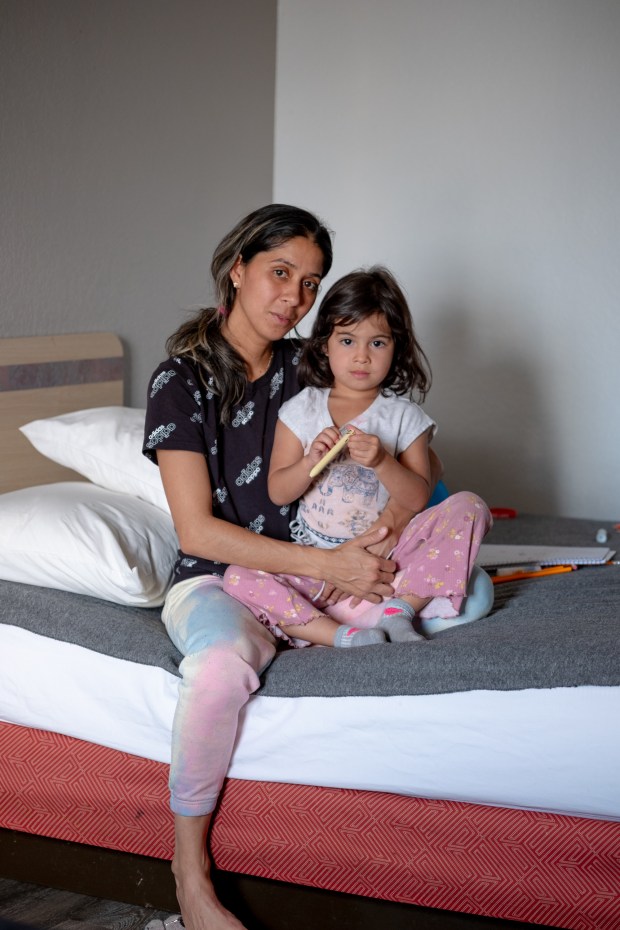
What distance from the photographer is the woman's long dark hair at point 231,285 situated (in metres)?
1.73

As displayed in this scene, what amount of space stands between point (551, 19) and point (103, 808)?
2.64 metres

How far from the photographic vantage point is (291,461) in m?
1.74

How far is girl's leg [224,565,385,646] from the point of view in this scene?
161 centimetres

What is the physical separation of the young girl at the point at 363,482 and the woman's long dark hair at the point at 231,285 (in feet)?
0.33

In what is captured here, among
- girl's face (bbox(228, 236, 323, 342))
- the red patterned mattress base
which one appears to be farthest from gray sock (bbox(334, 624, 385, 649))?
girl's face (bbox(228, 236, 323, 342))

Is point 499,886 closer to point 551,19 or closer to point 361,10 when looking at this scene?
point 551,19

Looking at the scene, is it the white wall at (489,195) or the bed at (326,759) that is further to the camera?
the white wall at (489,195)

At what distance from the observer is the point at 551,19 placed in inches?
121

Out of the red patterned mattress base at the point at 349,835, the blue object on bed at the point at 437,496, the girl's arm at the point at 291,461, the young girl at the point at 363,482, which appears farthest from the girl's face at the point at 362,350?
the red patterned mattress base at the point at 349,835

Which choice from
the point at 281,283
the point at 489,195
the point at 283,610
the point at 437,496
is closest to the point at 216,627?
the point at 283,610

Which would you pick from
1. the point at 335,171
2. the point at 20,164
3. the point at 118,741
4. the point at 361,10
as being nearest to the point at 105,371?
the point at 20,164

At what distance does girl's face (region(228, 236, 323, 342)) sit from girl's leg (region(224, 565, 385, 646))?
436mm

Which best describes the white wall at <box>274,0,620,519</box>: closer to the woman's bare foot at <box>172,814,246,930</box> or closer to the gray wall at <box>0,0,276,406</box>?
the gray wall at <box>0,0,276,406</box>

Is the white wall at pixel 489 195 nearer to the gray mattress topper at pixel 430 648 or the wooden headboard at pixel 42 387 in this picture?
the wooden headboard at pixel 42 387
